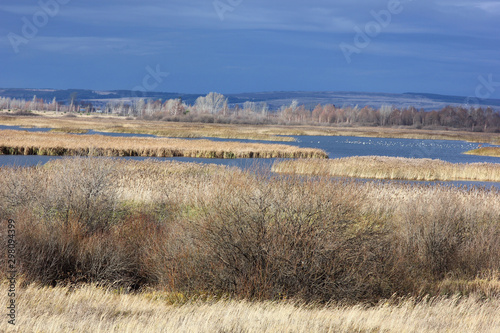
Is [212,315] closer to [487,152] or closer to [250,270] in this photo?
[250,270]

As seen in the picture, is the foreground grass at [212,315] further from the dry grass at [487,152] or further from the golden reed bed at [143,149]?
the dry grass at [487,152]

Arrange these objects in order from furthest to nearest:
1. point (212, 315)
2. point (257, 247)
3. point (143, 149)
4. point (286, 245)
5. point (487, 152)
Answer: point (487, 152) < point (143, 149) < point (257, 247) < point (286, 245) < point (212, 315)

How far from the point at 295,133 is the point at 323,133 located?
1289cm

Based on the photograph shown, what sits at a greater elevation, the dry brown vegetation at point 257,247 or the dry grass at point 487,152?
the dry grass at point 487,152

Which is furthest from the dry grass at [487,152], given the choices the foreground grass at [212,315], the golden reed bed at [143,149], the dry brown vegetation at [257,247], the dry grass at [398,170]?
the foreground grass at [212,315]

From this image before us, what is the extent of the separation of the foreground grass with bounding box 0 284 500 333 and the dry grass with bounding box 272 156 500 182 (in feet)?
78.8

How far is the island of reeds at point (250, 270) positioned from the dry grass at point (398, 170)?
21.2m

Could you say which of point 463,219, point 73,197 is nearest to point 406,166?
point 463,219

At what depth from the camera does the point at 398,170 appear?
3612cm

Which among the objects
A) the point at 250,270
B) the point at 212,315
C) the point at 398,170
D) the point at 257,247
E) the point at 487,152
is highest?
the point at 487,152

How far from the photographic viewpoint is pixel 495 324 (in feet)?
28.8

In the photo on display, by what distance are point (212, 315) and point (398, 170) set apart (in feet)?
98.1

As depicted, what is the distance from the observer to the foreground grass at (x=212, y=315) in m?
7.69

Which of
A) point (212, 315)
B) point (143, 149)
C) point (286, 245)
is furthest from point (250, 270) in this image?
point (143, 149)
